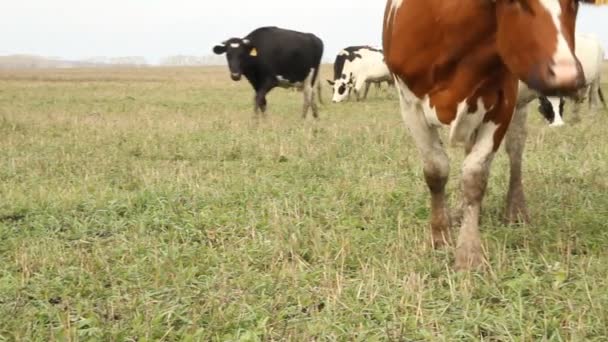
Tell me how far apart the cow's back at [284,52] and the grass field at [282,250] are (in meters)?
6.96

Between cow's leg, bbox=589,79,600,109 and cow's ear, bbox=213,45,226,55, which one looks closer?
cow's leg, bbox=589,79,600,109

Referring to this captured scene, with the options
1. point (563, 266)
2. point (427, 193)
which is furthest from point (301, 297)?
point (427, 193)

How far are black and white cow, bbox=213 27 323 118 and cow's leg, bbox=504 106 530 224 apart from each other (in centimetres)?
936

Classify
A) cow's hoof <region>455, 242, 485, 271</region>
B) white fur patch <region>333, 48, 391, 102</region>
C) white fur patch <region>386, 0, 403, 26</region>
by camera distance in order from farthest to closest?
white fur patch <region>333, 48, 391, 102</region>
white fur patch <region>386, 0, 403, 26</region>
cow's hoof <region>455, 242, 485, 271</region>

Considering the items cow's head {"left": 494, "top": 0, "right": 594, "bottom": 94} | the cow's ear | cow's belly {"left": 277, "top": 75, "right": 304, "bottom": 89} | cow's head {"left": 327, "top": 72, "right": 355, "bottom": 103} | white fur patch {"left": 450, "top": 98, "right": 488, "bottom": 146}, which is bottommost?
cow's head {"left": 327, "top": 72, "right": 355, "bottom": 103}

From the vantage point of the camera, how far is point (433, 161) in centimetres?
460

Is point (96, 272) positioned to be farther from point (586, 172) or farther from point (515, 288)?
point (586, 172)

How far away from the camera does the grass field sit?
3.17 m

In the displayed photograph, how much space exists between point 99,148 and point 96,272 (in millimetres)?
5286

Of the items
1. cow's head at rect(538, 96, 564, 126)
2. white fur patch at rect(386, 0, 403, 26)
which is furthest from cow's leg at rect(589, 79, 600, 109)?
white fur patch at rect(386, 0, 403, 26)

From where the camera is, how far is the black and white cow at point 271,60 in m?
14.8

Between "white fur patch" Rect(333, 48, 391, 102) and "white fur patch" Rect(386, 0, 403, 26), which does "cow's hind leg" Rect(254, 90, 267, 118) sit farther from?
"white fur patch" Rect(386, 0, 403, 26)

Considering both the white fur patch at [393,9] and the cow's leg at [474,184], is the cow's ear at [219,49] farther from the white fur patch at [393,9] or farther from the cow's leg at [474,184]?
the cow's leg at [474,184]

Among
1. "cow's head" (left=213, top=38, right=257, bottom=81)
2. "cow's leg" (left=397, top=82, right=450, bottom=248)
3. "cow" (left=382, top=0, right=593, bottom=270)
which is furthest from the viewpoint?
"cow's head" (left=213, top=38, right=257, bottom=81)
